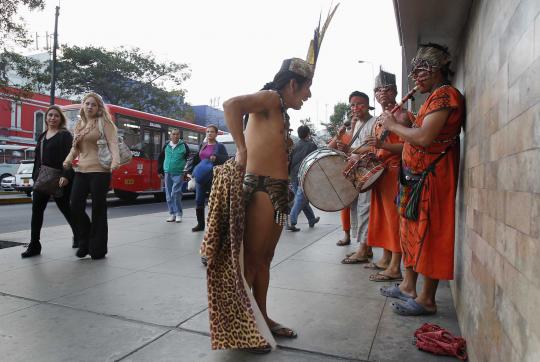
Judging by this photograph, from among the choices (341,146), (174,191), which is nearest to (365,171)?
(341,146)

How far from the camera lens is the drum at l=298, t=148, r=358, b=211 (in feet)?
13.7

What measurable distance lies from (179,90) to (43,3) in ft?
57.4

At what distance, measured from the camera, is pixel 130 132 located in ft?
43.9

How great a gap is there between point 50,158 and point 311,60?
3.48 meters

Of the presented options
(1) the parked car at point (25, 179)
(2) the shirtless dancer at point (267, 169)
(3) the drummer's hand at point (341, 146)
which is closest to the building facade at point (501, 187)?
(2) the shirtless dancer at point (267, 169)

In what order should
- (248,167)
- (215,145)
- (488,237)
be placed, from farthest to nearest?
(215,145), (248,167), (488,237)

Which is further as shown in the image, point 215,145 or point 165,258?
point 215,145

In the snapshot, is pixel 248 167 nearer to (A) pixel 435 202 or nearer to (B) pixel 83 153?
(A) pixel 435 202

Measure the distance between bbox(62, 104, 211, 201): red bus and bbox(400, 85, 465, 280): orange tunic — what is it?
10.9 meters

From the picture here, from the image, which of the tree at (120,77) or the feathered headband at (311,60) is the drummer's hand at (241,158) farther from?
the tree at (120,77)

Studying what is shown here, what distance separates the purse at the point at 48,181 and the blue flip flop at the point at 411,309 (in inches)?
153

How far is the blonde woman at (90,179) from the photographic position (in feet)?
15.5

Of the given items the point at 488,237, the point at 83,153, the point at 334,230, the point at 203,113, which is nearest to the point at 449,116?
the point at 488,237

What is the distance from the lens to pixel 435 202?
2.83 meters
